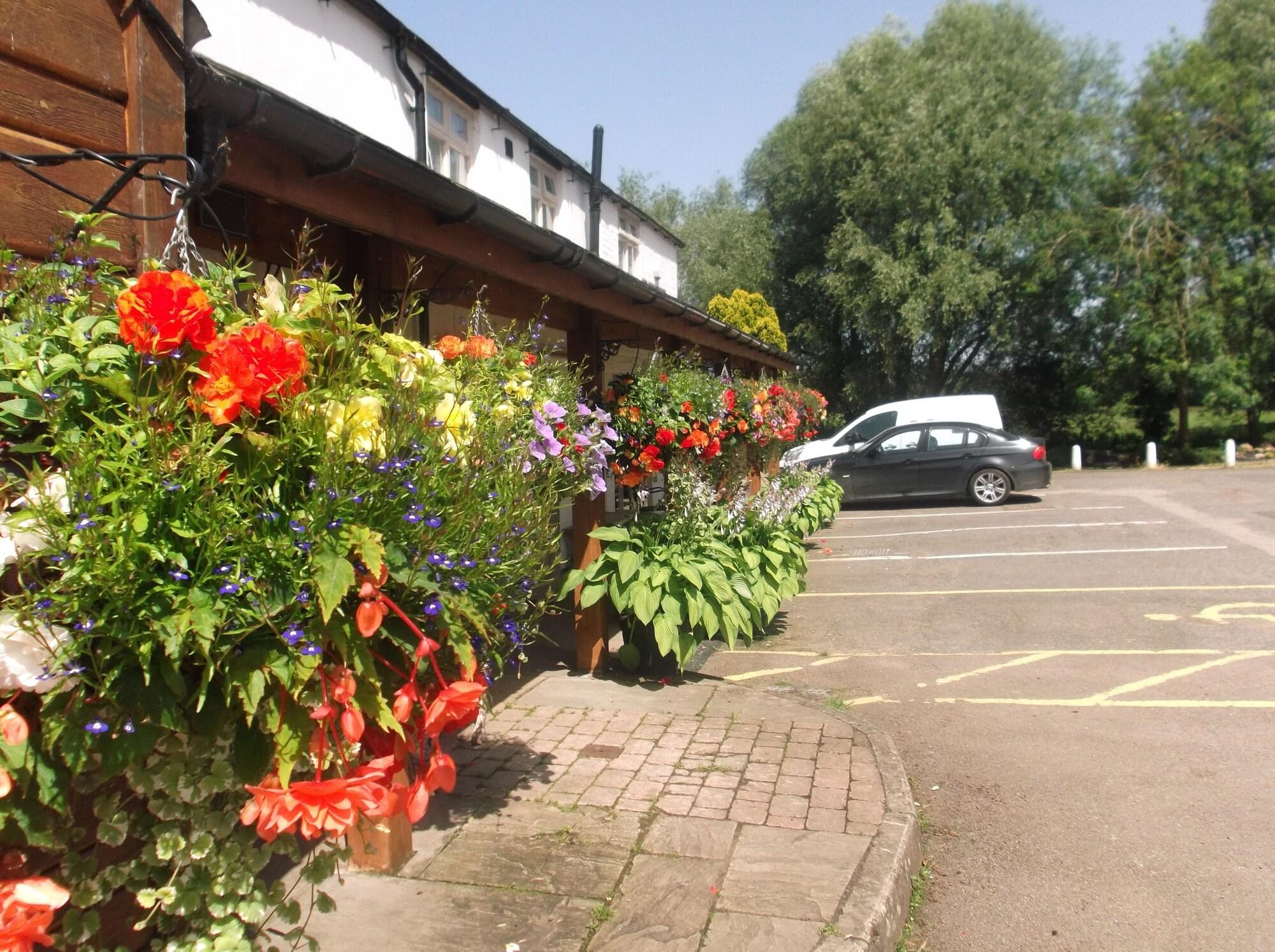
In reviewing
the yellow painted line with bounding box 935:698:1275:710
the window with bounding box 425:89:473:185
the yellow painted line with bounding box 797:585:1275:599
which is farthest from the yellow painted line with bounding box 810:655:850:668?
the window with bounding box 425:89:473:185

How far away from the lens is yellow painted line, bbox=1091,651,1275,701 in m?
6.11

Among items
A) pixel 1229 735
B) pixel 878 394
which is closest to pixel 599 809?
pixel 1229 735

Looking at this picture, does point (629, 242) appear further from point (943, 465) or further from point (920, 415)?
point (943, 465)

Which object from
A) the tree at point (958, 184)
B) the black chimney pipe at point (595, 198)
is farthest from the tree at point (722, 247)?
the black chimney pipe at point (595, 198)

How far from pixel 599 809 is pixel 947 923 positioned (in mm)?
1442

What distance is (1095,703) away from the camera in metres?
5.90

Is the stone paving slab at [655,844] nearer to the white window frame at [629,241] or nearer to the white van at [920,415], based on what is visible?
the white van at [920,415]

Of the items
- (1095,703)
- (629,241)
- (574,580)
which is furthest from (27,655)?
(629,241)

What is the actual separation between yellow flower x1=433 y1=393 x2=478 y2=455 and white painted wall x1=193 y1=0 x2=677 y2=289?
5.34 m

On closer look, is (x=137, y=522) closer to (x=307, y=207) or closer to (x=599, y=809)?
(x=307, y=207)

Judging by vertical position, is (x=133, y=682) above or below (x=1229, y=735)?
above

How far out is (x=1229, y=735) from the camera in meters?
5.26

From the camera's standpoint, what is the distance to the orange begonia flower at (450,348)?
10.4 feet

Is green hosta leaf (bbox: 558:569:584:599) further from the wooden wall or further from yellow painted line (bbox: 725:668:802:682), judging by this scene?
the wooden wall
